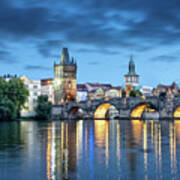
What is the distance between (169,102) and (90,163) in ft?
257

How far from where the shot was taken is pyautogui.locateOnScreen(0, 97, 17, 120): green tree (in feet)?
247

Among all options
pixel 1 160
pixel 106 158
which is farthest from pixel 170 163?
pixel 1 160

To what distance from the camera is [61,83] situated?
142625mm

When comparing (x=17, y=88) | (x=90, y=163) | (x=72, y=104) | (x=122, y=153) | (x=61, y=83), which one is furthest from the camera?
(x=61, y=83)

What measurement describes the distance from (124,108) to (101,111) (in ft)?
37.2

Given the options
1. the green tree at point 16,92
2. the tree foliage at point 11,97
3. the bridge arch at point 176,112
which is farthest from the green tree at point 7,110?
the bridge arch at point 176,112

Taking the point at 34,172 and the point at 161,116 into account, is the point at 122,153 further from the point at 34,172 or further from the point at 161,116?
the point at 161,116

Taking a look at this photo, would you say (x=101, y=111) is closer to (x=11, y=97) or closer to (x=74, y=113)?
(x=74, y=113)

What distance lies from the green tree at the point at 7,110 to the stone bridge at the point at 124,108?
35538 millimetres

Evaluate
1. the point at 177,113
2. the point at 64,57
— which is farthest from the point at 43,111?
the point at 64,57

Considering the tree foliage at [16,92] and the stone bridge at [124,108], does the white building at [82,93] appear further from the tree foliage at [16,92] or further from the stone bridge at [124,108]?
the tree foliage at [16,92]

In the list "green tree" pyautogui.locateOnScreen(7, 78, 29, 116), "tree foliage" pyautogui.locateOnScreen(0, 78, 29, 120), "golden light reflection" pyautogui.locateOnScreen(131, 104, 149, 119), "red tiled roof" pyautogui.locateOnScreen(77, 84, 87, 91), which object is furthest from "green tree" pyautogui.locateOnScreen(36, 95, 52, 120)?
"red tiled roof" pyautogui.locateOnScreen(77, 84, 87, 91)

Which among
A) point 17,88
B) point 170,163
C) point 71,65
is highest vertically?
point 71,65

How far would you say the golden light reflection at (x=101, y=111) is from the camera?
4390 inches
